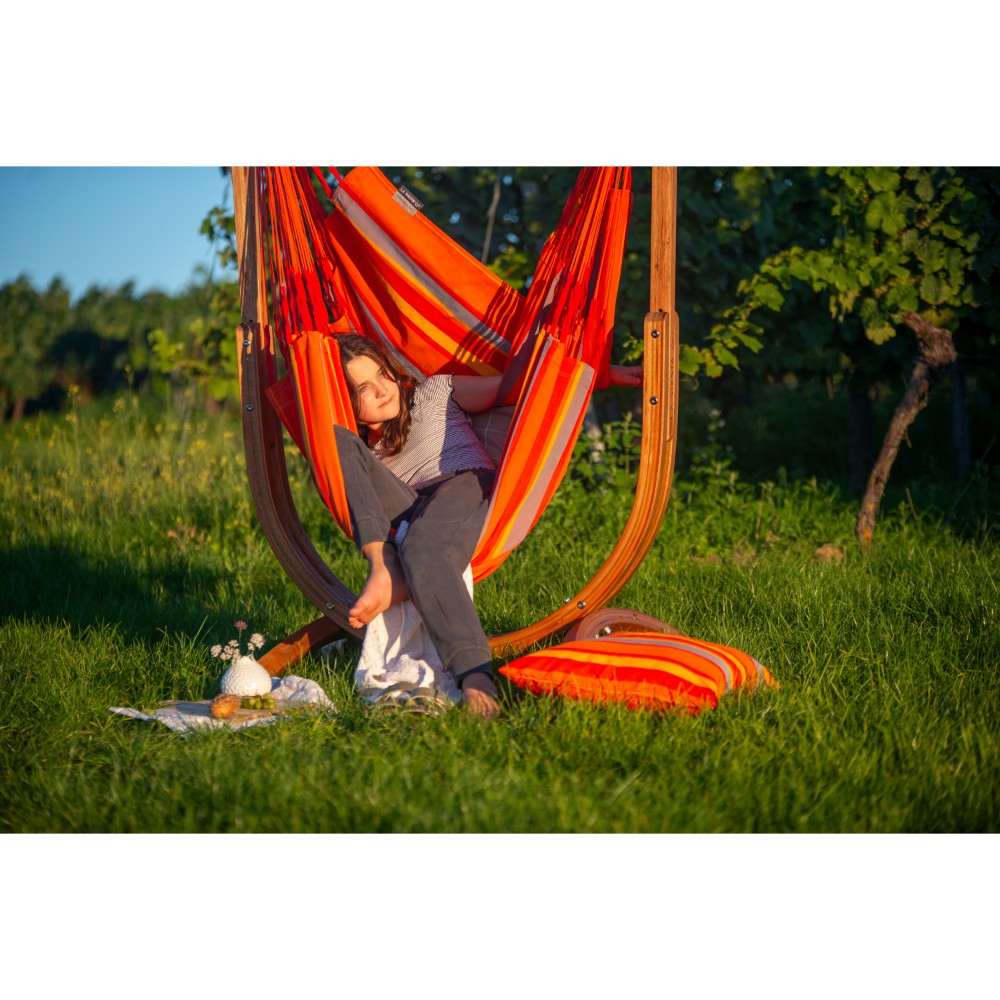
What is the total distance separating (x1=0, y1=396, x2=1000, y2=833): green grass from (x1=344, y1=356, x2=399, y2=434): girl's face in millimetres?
666

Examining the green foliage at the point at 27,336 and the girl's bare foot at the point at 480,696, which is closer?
the girl's bare foot at the point at 480,696

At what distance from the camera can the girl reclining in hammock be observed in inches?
93.7


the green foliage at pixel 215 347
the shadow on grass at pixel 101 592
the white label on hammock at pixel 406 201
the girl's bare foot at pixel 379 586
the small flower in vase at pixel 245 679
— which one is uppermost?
the white label on hammock at pixel 406 201

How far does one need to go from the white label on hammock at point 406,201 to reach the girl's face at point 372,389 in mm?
452

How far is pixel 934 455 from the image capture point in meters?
5.34

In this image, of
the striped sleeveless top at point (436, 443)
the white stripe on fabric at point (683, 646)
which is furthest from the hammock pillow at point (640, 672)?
the striped sleeveless top at point (436, 443)

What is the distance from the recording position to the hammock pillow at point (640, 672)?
2.26 metres

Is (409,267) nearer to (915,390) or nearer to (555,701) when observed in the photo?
(555,701)

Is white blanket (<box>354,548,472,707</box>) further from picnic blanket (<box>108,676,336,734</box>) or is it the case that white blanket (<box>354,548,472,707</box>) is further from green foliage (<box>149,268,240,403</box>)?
green foliage (<box>149,268,240,403</box>)

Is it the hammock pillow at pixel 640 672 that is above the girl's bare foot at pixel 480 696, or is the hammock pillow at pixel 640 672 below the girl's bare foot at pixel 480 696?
above

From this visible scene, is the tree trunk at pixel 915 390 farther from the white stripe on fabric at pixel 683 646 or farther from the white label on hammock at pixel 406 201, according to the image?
the white label on hammock at pixel 406 201

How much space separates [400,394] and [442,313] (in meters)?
0.30

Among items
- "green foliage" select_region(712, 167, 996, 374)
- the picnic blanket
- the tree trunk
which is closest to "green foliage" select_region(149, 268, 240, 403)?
"green foliage" select_region(712, 167, 996, 374)

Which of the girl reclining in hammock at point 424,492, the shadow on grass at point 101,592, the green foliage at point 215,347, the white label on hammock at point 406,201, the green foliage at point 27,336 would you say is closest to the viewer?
the girl reclining in hammock at point 424,492
